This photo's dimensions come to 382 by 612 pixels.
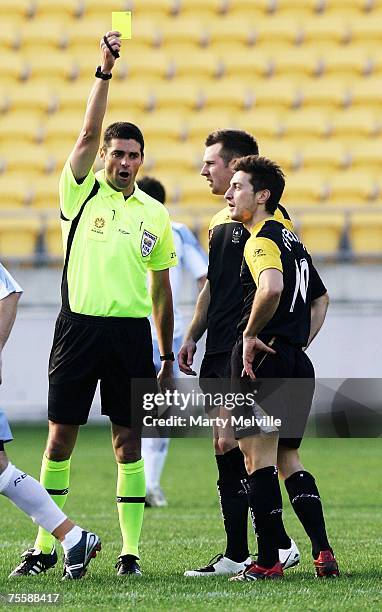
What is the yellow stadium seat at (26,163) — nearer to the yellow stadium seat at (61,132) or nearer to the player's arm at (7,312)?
the yellow stadium seat at (61,132)

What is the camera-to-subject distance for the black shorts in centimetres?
579

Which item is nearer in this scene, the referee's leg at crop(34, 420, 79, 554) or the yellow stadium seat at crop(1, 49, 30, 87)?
the referee's leg at crop(34, 420, 79, 554)

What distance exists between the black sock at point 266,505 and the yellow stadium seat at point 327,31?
521 inches

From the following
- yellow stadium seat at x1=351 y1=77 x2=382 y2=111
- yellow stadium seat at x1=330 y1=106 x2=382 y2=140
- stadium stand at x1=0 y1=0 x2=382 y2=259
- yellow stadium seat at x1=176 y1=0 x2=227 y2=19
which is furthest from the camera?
yellow stadium seat at x1=176 y1=0 x2=227 y2=19

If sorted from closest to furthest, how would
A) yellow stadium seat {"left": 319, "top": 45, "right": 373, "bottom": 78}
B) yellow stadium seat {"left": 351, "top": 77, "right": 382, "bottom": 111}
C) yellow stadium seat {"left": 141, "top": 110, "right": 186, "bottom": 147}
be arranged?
yellow stadium seat {"left": 141, "top": 110, "right": 186, "bottom": 147} → yellow stadium seat {"left": 351, "top": 77, "right": 382, "bottom": 111} → yellow stadium seat {"left": 319, "top": 45, "right": 373, "bottom": 78}

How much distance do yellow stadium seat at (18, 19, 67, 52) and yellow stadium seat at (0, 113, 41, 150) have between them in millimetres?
1748

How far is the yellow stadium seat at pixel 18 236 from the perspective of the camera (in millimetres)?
13195

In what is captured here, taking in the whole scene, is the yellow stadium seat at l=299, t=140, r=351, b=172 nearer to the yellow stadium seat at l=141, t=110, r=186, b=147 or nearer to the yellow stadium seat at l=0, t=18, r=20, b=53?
the yellow stadium seat at l=141, t=110, r=186, b=147

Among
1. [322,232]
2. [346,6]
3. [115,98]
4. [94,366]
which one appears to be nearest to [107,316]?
[94,366]

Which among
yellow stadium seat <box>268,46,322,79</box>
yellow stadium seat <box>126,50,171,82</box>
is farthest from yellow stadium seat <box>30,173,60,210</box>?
yellow stadium seat <box>268,46,322,79</box>

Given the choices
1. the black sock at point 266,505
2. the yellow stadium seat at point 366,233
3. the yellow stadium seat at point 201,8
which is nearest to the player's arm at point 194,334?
the black sock at point 266,505

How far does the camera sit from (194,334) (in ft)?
20.5

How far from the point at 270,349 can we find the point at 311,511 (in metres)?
0.80

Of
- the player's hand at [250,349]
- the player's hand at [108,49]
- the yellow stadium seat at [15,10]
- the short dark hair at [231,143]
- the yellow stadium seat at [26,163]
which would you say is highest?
the yellow stadium seat at [15,10]
